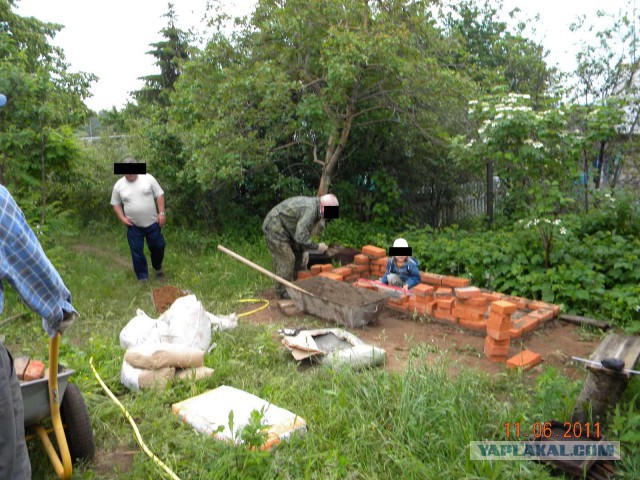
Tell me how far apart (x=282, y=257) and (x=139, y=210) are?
6.92 feet

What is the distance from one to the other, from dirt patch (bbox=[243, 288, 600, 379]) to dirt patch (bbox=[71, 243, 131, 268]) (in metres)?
3.59

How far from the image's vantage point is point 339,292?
19.2 ft

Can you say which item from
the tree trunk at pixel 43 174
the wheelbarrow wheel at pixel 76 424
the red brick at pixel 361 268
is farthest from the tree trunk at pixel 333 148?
the wheelbarrow wheel at pixel 76 424

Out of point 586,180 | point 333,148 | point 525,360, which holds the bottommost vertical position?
point 525,360

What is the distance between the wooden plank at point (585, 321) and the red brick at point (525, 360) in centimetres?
127

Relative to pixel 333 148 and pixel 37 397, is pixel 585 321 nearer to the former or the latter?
pixel 333 148

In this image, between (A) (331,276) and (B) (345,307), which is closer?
(B) (345,307)

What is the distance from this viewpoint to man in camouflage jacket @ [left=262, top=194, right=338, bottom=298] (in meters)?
6.28

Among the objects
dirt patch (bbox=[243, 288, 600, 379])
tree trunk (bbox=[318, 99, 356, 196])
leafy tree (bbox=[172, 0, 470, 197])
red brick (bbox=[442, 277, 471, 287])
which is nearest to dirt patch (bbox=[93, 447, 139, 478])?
dirt patch (bbox=[243, 288, 600, 379])

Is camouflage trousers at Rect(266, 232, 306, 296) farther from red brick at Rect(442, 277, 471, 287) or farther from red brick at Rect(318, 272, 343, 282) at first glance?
red brick at Rect(442, 277, 471, 287)

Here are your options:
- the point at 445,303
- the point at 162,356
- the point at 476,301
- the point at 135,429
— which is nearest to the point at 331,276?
the point at 445,303

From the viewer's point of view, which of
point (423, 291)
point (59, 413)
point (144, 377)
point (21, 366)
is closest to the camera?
point (59, 413)

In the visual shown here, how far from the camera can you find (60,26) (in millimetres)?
17000

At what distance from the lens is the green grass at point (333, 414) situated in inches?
108
